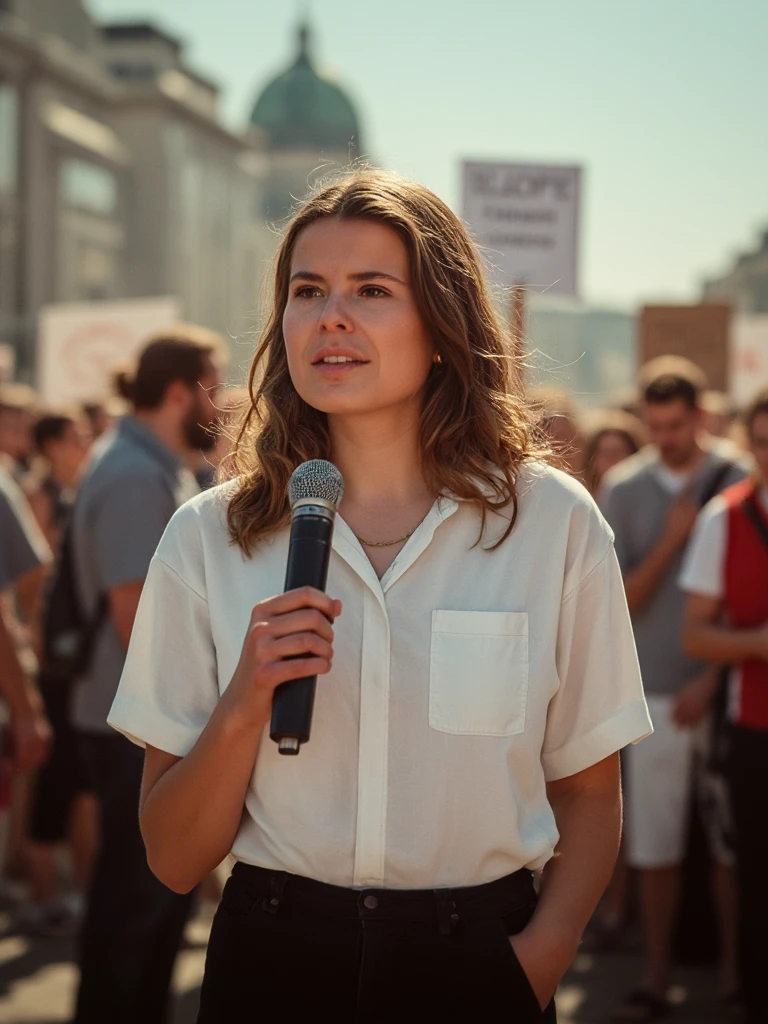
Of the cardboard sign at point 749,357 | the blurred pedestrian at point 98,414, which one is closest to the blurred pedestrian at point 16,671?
the blurred pedestrian at point 98,414

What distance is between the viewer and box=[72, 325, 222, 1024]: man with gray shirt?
438cm

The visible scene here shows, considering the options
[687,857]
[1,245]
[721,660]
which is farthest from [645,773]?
[1,245]

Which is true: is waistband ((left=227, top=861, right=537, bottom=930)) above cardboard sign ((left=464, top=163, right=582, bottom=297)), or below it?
below

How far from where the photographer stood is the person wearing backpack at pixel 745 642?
486cm

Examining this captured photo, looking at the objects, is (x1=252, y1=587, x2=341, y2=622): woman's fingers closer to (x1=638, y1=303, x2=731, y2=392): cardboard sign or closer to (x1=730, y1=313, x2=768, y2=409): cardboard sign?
(x1=638, y1=303, x2=731, y2=392): cardboard sign

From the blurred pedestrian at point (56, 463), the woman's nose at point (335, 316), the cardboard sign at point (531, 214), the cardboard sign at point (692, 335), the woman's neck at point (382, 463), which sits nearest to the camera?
the woman's nose at point (335, 316)

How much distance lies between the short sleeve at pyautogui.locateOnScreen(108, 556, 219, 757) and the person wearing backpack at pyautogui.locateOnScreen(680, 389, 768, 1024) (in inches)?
115

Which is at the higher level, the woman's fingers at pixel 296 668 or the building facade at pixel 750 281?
the building facade at pixel 750 281

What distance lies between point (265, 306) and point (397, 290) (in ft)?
1.46

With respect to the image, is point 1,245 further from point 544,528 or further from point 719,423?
point 544,528

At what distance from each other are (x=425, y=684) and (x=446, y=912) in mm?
336

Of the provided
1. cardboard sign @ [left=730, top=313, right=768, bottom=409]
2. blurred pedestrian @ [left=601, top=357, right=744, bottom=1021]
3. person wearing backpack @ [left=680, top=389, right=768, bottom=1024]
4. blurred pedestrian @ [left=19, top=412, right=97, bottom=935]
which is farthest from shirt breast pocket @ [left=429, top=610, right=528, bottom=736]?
cardboard sign @ [left=730, top=313, right=768, bottom=409]

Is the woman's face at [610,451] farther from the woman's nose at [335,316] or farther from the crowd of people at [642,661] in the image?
the woman's nose at [335,316]

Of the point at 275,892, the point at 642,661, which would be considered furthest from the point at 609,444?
the point at 275,892
